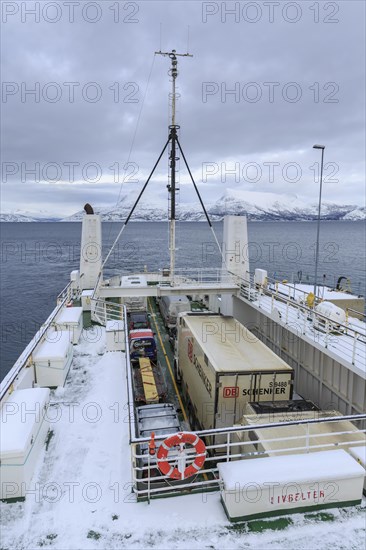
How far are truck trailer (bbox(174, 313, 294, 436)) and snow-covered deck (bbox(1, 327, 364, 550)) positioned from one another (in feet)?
9.56

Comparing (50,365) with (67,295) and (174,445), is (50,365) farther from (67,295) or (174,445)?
(67,295)

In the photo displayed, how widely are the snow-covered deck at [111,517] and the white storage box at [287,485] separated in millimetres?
254

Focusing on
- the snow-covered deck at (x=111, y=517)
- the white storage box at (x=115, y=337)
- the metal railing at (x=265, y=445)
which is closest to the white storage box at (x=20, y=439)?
the snow-covered deck at (x=111, y=517)

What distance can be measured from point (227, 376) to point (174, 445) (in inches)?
142

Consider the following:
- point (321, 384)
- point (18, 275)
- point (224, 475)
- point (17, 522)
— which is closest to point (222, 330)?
point (321, 384)

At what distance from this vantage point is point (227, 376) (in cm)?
1007

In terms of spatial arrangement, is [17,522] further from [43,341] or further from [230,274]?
[230,274]

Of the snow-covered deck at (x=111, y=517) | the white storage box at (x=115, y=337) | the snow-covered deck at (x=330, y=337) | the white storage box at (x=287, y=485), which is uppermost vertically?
the snow-covered deck at (x=330, y=337)

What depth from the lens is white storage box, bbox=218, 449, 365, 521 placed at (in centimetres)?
609

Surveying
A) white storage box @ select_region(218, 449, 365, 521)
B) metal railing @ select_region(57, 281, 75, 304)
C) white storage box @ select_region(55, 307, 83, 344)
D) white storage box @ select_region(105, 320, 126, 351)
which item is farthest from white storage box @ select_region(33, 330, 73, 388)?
metal railing @ select_region(57, 281, 75, 304)

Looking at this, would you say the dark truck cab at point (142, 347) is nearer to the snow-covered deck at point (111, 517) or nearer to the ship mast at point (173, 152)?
the ship mast at point (173, 152)

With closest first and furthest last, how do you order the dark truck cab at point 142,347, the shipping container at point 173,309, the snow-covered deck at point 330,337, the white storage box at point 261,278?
the snow-covered deck at point 330,337 → the dark truck cab at point 142,347 → the white storage box at point 261,278 → the shipping container at point 173,309

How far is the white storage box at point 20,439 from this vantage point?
652cm

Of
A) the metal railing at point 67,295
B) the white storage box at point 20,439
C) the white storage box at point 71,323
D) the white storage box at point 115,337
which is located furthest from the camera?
the metal railing at point 67,295
